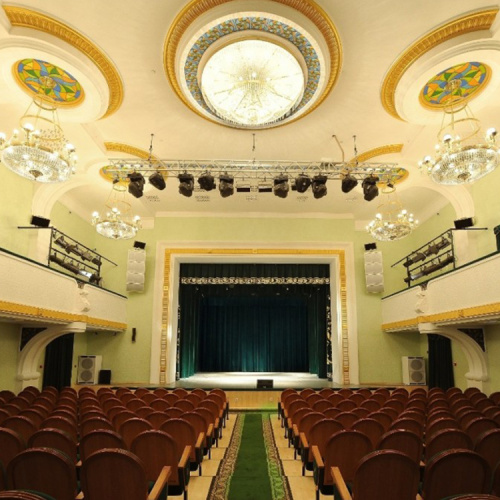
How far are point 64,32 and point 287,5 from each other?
307 centimetres

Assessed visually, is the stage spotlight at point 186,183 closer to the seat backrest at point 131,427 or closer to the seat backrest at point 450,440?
the seat backrest at point 131,427

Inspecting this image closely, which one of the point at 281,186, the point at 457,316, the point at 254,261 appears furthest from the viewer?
the point at 254,261

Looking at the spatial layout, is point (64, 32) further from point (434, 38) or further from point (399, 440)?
point (399, 440)

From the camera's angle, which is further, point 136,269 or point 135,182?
point 136,269

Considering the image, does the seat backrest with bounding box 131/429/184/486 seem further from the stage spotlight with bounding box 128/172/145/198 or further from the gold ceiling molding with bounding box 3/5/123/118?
the stage spotlight with bounding box 128/172/145/198

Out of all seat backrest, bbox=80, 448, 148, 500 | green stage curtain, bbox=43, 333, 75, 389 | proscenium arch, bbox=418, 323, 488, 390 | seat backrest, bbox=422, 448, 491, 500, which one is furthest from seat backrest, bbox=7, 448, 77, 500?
green stage curtain, bbox=43, 333, 75, 389

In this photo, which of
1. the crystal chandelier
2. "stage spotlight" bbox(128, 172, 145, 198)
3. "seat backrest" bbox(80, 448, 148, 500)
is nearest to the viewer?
"seat backrest" bbox(80, 448, 148, 500)

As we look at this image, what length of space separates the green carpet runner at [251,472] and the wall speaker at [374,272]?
22.3 feet

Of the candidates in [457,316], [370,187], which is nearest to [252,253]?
[370,187]

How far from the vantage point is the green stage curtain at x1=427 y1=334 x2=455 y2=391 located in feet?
36.0

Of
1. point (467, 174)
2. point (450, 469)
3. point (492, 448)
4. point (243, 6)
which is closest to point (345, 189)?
point (467, 174)

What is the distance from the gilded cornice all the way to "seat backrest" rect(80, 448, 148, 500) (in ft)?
20.2

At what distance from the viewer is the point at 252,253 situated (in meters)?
13.5

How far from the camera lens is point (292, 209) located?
44.2ft
